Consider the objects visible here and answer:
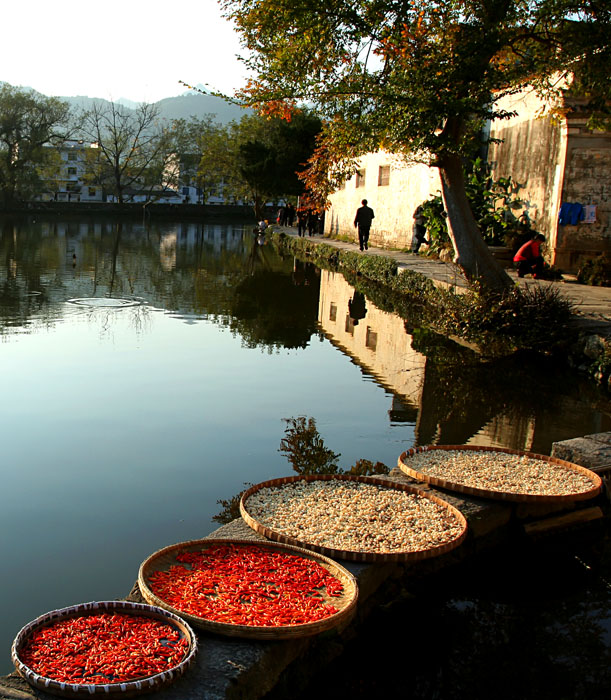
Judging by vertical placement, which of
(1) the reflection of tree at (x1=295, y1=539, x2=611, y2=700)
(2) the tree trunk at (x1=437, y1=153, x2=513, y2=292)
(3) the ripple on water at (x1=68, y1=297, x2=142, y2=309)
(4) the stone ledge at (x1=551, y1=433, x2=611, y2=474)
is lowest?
(1) the reflection of tree at (x1=295, y1=539, x2=611, y2=700)

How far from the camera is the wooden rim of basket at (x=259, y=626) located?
2.60 metres

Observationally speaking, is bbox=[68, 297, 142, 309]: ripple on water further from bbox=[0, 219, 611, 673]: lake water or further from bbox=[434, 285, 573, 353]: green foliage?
bbox=[434, 285, 573, 353]: green foliage

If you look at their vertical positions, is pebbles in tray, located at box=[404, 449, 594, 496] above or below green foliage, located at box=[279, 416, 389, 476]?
above

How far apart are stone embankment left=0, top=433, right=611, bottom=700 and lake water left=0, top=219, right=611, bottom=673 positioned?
3.10ft

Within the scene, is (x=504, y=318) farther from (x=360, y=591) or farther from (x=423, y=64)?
(x=360, y=591)

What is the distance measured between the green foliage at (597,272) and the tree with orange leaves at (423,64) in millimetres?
3397

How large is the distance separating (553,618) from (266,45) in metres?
9.39

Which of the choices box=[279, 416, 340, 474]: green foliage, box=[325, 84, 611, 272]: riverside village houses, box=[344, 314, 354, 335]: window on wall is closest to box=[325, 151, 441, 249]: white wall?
box=[325, 84, 611, 272]: riverside village houses

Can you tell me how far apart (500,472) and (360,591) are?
1661mm

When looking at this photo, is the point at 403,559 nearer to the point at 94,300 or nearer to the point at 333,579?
the point at 333,579

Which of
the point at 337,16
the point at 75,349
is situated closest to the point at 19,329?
the point at 75,349

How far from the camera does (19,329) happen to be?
397 inches

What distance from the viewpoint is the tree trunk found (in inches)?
414

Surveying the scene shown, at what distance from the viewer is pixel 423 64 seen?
959 centimetres
